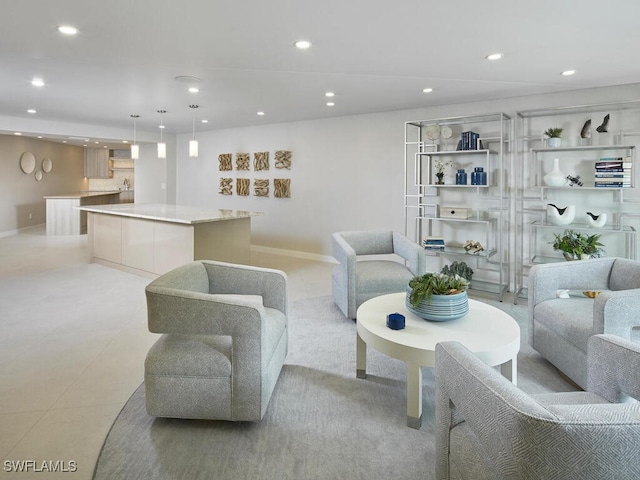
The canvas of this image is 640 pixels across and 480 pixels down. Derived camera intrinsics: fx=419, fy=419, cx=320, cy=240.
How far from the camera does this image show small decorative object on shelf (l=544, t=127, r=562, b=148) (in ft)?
14.5

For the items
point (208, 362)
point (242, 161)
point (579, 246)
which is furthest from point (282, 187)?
point (208, 362)

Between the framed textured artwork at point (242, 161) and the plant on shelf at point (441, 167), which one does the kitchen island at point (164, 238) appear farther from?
the plant on shelf at point (441, 167)

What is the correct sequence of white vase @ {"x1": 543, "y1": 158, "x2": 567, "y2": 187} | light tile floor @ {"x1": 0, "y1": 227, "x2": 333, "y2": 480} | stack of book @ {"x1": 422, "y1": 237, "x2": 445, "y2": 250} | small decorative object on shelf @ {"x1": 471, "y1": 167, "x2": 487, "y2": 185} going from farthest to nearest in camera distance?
stack of book @ {"x1": 422, "y1": 237, "x2": 445, "y2": 250}
small decorative object on shelf @ {"x1": 471, "y1": 167, "x2": 487, "y2": 185}
white vase @ {"x1": 543, "y1": 158, "x2": 567, "y2": 187}
light tile floor @ {"x1": 0, "y1": 227, "x2": 333, "y2": 480}

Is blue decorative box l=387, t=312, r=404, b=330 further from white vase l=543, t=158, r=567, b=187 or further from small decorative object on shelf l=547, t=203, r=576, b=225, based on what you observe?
white vase l=543, t=158, r=567, b=187

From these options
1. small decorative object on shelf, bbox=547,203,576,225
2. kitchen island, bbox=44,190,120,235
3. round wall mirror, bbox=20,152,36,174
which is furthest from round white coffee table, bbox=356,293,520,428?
round wall mirror, bbox=20,152,36,174

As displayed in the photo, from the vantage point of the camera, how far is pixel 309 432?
2.13 m

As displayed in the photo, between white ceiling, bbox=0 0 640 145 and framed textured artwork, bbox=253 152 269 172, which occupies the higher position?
white ceiling, bbox=0 0 640 145

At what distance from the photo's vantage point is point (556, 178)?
445 centimetres

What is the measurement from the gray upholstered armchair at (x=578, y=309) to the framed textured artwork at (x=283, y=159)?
192 inches

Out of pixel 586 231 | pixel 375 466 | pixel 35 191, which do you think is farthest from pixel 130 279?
pixel 35 191

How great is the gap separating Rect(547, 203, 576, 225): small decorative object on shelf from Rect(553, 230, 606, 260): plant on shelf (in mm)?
138

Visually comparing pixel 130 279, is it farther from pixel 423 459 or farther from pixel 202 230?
pixel 423 459

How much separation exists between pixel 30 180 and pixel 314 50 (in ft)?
31.3

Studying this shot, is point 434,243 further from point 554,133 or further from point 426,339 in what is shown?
point 426,339
